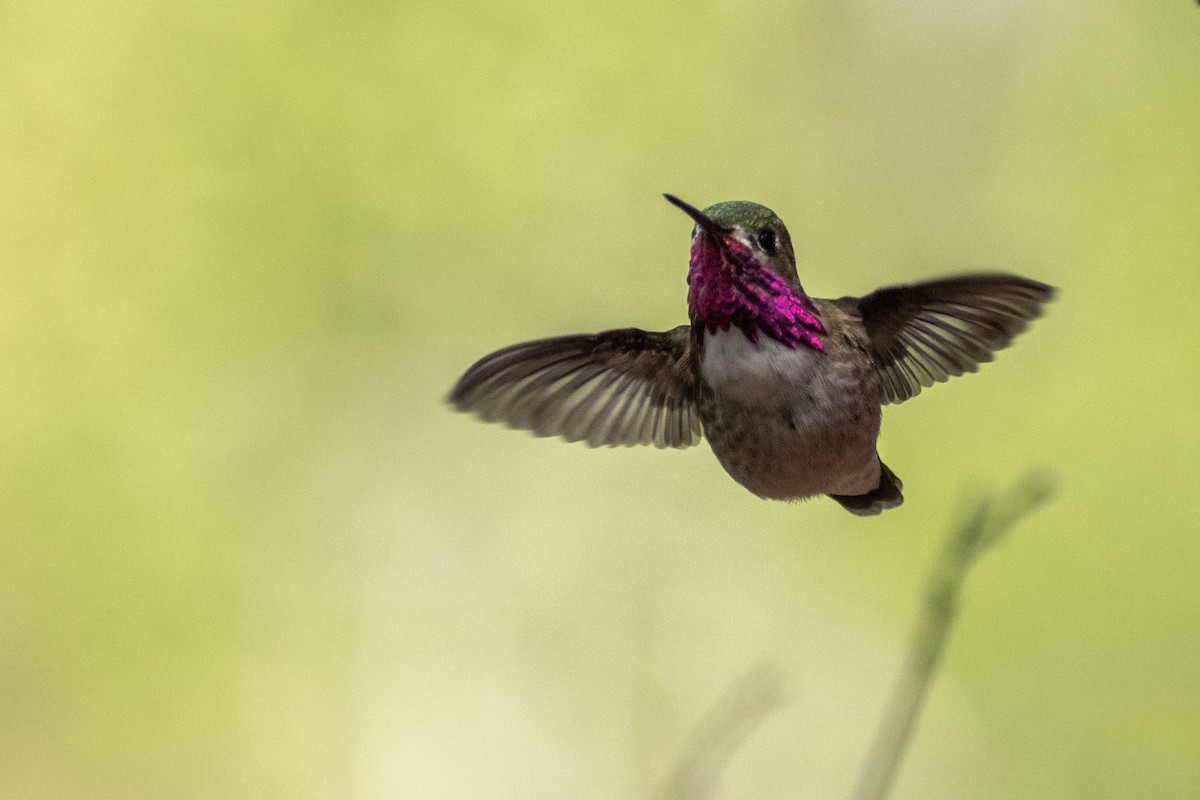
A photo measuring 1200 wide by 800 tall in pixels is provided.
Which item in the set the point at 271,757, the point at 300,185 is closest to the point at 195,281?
the point at 300,185

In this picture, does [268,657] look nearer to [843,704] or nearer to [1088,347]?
[843,704]

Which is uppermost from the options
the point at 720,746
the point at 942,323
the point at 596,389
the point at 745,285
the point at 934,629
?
the point at 942,323

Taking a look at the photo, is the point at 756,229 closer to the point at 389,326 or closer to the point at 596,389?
the point at 596,389

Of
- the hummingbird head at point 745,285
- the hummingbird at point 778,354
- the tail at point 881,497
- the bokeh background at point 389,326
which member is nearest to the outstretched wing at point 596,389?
the hummingbird at point 778,354

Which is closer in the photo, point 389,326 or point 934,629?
point 934,629

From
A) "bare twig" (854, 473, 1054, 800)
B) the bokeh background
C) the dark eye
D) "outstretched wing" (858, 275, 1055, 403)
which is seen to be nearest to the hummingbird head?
the dark eye

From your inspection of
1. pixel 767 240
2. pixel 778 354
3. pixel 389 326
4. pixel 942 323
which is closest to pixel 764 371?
pixel 778 354

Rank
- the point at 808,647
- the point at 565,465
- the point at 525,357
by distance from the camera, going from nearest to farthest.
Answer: the point at 525,357 → the point at 808,647 → the point at 565,465

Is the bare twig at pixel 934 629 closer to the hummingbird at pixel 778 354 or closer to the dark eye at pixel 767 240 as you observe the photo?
the hummingbird at pixel 778 354
